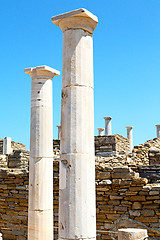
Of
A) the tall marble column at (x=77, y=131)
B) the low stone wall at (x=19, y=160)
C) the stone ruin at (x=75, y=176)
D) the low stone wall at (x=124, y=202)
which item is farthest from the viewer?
the low stone wall at (x=19, y=160)

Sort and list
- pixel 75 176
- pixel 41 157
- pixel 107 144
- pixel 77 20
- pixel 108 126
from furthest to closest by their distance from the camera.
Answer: pixel 108 126
pixel 107 144
pixel 41 157
pixel 77 20
pixel 75 176

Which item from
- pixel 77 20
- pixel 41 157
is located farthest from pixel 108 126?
pixel 77 20

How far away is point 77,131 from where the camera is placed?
5539 millimetres

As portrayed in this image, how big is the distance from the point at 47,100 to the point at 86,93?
11.2ft

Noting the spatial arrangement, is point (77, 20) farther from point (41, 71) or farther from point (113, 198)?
point (113, 198)

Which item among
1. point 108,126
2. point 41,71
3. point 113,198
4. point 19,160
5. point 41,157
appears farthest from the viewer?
point 108,126

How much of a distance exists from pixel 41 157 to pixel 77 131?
11.3ft

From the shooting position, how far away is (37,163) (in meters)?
8.68

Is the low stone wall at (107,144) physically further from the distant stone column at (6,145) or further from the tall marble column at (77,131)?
the tall marble column at (77,131)

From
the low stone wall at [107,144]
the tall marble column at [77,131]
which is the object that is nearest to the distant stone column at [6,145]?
the low stone wall at [107,144]

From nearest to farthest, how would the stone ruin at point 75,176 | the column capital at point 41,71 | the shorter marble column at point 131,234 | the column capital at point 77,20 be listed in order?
the stone ruin at point 75,176
the column capital at point 77,20
the shorter marble column at point 131,234
the column capital at point 41,71

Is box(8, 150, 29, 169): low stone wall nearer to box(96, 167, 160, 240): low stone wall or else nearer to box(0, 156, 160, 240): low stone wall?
box(0, 156, 160, 240): low stone wall

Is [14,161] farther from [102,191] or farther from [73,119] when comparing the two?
[73,119]

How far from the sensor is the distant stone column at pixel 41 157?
8.38 meters
